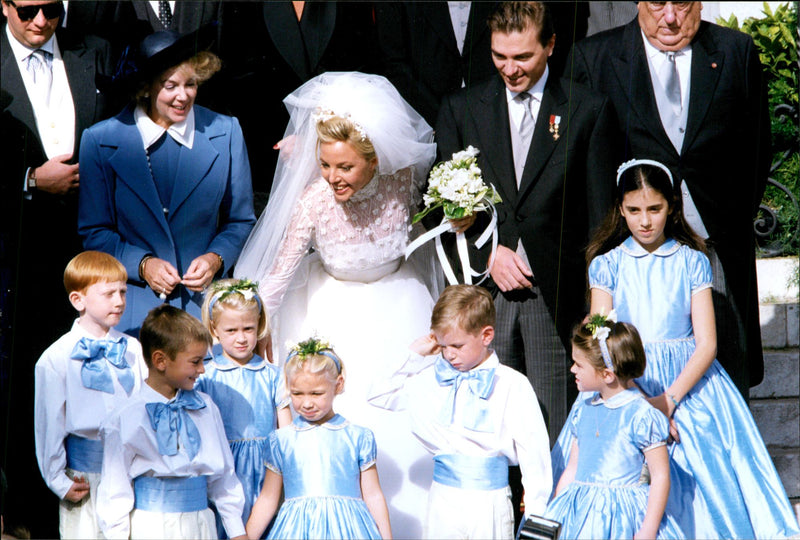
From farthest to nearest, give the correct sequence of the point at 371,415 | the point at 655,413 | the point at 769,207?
1. the point at 769,207
2. the point at 371,415
3. the point at 655,413

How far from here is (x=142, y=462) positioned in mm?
4430

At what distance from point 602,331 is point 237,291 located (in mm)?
1579

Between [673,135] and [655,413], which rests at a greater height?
[673,135]

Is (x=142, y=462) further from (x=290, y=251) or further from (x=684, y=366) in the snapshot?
(x=684, y=366)

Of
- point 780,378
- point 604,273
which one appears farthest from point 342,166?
point 780,378

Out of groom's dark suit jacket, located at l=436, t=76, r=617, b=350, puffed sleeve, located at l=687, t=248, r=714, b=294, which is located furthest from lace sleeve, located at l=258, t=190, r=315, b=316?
puffed sleeve, located at l=687, t=248, r=714, b=294

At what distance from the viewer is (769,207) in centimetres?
627

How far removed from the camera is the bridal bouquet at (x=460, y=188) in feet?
16.9

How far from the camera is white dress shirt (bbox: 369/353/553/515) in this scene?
462cm

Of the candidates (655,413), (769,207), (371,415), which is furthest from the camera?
(769,207)

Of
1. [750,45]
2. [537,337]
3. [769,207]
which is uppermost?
[750,45]

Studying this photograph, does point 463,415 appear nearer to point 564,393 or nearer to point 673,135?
point 564,393

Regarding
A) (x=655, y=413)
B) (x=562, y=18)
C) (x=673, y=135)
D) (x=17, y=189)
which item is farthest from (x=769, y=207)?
(x=17, y=189)

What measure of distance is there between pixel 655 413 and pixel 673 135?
5.18ft
